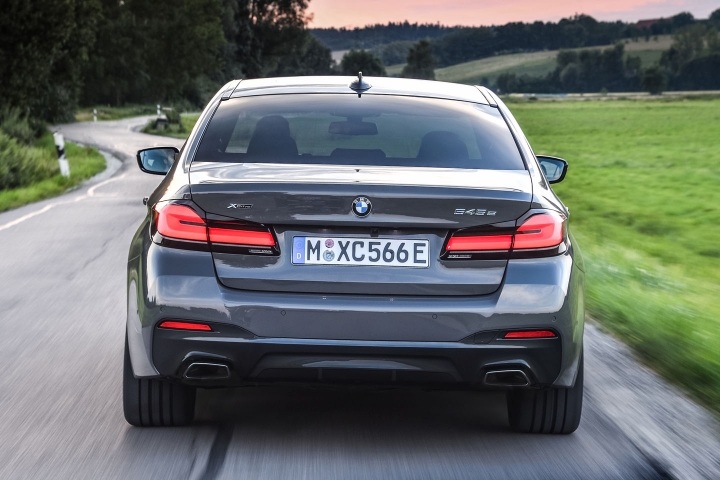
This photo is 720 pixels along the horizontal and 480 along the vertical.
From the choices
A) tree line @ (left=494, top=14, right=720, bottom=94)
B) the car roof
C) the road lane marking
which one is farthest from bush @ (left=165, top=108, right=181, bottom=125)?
tree line @ (left=494, top=14, right=720, bottom=94)

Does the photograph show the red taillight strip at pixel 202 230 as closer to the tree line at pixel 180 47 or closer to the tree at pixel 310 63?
the tree line at pixel 180 47

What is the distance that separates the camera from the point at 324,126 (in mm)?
4961

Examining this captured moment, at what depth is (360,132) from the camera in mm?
4738

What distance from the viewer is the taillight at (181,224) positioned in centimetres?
395

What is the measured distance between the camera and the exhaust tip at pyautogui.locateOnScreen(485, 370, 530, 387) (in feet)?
13.0

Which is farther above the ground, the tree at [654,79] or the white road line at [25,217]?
the white road line at [25,217]

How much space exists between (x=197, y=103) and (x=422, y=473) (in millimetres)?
100868

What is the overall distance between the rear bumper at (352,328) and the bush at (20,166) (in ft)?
53.5

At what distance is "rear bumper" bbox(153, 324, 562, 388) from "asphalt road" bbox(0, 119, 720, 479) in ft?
1.11

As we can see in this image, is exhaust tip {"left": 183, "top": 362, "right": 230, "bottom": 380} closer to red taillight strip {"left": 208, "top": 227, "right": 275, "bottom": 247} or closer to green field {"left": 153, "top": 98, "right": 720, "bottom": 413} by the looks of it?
red taillight strip {"left": 208, "top": 227, "right": 275, "bottom": 247}

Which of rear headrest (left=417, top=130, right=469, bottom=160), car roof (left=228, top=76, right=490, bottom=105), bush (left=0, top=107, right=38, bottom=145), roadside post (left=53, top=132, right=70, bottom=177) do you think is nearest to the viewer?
rear headrest (left=417, top=130, right=469, bottom=160)

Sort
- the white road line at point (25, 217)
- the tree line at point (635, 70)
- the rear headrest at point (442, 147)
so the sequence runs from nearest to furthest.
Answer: the rear headrest at point (442, 147) < the white road line at point (25, 217) < the tree line at point (635, 70)

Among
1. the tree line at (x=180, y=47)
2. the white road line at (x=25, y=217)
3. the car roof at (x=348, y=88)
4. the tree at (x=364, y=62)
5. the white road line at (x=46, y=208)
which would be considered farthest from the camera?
the tree at (x=364, y=62)

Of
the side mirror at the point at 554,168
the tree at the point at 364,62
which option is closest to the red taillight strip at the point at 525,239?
the side mirror at the point at 554,168
